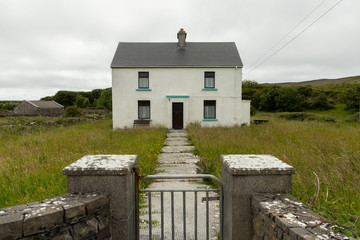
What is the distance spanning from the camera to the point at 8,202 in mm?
3629

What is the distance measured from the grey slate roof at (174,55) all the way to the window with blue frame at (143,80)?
740 millimetres

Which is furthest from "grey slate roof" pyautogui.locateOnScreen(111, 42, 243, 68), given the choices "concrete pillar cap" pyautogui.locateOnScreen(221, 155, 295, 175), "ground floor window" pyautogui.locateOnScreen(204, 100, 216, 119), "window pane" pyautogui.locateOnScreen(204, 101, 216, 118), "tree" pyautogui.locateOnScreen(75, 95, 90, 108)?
"tree" pyautogui.locateOnScreen(75, 95, 90, 108)

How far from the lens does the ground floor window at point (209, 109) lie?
18578mm

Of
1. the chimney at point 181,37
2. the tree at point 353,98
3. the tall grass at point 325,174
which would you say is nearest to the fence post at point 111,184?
the tall grass at point 325,174

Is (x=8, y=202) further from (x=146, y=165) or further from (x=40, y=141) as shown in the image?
(x=40, y=141)

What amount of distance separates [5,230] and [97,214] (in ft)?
2.68

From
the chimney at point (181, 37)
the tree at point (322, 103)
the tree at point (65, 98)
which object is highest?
the chimney at point (181, 37)

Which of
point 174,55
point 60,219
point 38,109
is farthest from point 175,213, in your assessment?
point 38,109

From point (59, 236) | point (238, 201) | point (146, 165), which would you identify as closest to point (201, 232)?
point (238, 201)

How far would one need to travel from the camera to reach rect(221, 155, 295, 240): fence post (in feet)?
8.00

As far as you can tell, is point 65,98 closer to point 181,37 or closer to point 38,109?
point 38,109

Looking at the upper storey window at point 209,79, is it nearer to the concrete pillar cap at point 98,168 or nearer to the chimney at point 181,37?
the chimney at point 181,37

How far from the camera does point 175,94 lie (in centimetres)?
1841

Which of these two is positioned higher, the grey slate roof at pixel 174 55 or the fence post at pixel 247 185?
the grey slate roof at pixel 174 55
